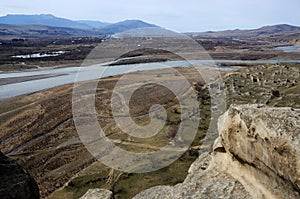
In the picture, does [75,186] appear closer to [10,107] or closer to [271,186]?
[271,186]

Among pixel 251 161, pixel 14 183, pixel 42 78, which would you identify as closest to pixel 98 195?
pixel 14 183

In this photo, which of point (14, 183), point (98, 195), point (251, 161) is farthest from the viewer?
point (98, 195)

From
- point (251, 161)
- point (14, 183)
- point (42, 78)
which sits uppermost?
point (251, 161)

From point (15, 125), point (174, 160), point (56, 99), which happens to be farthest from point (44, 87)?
point (174, 160)

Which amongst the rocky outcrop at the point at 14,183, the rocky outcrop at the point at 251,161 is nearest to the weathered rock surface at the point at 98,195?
the rocky outcrop at the point at 251,161

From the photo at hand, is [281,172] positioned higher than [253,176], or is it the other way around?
[281,172]

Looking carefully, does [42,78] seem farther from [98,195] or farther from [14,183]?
[14,183]
